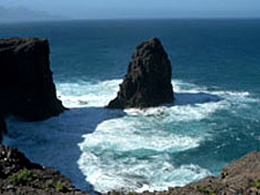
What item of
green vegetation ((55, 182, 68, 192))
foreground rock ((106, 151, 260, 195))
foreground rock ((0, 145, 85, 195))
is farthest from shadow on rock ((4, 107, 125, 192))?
foreground rock ((106, 151, 260, 195))

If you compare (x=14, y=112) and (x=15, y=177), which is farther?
(x=14, y=112)

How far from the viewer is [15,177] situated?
19.0m

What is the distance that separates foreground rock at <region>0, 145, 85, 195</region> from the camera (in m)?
18.1

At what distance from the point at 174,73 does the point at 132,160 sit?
55.3 meters

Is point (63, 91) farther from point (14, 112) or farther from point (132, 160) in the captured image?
point (132, 160)

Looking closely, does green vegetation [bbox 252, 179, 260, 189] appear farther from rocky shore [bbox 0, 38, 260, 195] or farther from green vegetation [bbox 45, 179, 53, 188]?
rocky shore [bbox 0, 38, 260, 195]

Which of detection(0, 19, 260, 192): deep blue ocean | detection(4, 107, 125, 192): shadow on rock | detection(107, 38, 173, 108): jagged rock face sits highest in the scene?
detection(107, 38, 173, 108): jagged rock face

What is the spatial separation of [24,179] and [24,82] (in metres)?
40.2

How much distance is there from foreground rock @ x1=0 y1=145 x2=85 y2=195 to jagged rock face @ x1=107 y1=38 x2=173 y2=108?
42112mm

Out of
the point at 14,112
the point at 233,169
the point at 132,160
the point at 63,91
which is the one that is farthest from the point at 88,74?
the point at 233,169

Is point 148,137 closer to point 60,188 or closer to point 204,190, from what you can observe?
point 60,188

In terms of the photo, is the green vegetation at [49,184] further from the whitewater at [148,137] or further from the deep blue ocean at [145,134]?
the whitewater at [148,137]

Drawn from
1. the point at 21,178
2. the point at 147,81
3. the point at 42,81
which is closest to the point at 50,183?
the point at 21,178

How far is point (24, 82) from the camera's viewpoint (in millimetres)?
57469
